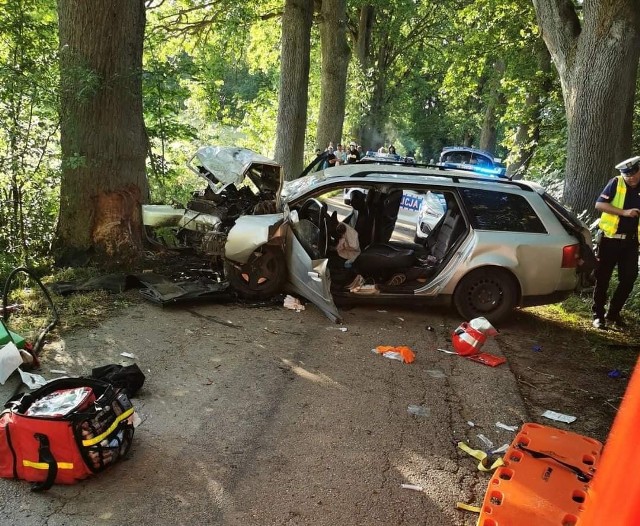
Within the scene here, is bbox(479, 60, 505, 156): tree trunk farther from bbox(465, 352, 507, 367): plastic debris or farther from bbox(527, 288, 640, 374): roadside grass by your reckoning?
bbox(465, 352, 507, 367): plastic debris

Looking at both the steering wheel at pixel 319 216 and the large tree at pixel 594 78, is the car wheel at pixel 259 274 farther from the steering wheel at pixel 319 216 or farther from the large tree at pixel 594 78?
the large tree at pixel 594 78

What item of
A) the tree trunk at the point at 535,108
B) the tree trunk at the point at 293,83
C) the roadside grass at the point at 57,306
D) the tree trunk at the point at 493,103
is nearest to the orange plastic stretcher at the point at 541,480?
the roadside grass at the point at 57,306

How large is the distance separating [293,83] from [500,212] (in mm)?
8023

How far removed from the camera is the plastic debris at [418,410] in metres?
4.32

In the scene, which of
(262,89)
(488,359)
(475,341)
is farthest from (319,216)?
(262,89)

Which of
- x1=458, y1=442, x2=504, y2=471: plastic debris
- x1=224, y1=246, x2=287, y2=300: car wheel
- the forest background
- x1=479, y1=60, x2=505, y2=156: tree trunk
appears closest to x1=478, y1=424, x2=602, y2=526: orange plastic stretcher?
x1=458, y1=442, x2=504, y2=471: plastic debris

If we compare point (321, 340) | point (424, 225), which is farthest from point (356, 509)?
point (424, 225)

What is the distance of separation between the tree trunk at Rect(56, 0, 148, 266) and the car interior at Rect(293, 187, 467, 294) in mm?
2450

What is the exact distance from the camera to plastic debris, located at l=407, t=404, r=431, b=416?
14.2 feet

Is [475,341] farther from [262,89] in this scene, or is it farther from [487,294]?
[262,89]

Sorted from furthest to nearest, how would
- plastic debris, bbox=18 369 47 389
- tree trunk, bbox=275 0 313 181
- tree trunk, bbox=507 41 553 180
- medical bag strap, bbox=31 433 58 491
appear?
tree trunk, bbox=507 41 553 180 < tree trunk, bbox=275 0 313 181 < plastic debris, bbox=18 369 47 389 < medical bag strap, bbox=31 433 58 491

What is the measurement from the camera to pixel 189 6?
47.9ft

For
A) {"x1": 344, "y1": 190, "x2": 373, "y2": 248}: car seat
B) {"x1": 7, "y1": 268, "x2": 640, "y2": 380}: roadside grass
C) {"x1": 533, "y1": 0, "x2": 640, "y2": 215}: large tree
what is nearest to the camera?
{"x1": 7, "y1": 268, "x2": 640, "y2": 380}: roadside grass

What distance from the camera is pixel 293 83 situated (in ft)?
42.8
